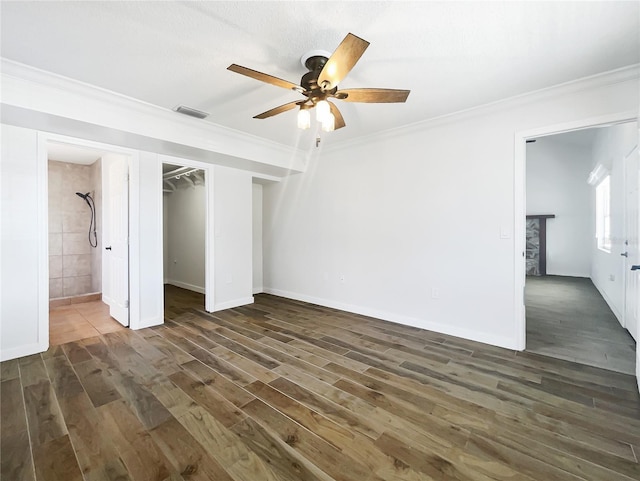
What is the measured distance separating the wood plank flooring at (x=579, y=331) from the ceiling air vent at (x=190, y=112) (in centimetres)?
414

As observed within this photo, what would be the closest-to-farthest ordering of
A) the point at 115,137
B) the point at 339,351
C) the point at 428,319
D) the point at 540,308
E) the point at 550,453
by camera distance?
the point at 550,453, the point at 339,351, the point at 115,137, the point at 428,319, the point at 540,308

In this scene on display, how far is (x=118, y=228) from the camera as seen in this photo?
12.2 ft

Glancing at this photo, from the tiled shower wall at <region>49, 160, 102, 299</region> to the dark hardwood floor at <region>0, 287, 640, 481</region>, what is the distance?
8.35ft

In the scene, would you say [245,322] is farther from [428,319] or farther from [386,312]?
[428,319]

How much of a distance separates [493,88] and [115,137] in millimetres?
3723

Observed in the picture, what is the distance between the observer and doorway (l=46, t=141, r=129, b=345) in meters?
4.38

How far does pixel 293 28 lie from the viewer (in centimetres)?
181

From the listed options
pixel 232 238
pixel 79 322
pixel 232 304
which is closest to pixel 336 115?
pixel 232 238

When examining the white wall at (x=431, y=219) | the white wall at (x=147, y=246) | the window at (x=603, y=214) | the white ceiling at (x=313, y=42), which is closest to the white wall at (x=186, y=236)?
the white wall at (x=147, y=246)

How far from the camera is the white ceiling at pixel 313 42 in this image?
167cm

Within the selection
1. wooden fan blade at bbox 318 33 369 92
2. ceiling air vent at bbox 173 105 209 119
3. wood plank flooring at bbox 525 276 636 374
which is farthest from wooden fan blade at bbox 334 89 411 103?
wood plank flooring at bbox 525 276 636 374

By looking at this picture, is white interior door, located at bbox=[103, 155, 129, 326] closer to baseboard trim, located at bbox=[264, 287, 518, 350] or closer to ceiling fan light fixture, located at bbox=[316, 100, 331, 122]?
baseboard trim, located at bbox=[264, 287, 518, 350]

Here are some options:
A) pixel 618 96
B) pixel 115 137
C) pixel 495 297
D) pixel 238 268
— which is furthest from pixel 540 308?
pixel 115 137

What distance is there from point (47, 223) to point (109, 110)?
4.41ft
